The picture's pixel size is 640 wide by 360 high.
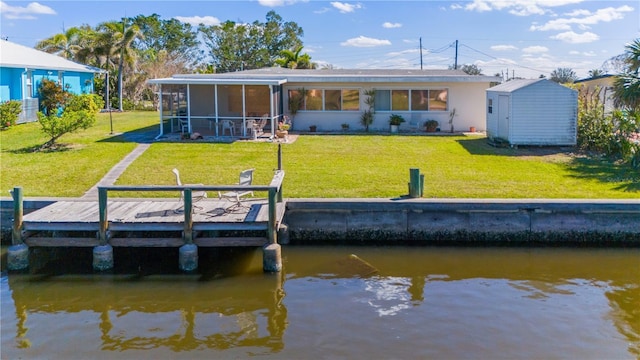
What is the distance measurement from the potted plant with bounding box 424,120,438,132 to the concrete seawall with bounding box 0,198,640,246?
13.3m

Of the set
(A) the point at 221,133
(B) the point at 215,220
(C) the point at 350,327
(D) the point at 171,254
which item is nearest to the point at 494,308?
(C) the point at 350,327

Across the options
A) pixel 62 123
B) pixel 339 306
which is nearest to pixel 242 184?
pixel 339 306

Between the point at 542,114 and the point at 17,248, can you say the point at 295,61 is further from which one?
the point at 17,248

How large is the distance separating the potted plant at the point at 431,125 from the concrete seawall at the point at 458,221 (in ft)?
43.6

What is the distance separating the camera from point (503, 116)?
21547 millimetres

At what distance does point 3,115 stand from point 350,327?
2084 cm

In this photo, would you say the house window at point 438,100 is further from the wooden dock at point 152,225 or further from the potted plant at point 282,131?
the wooden dock at point 152,225

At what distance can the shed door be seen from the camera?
2114 centimetres

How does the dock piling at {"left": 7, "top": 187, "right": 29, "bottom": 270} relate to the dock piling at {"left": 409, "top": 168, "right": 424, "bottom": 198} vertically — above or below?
below

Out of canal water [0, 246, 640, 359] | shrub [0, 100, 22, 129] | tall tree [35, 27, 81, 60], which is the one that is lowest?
canal water [0, 246, 640, 359]

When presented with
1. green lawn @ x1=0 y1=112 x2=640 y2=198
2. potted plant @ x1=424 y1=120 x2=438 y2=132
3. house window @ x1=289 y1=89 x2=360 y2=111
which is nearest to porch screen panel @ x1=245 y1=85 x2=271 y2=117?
house window @ x1=289 y1=89 x2=360 y2=111

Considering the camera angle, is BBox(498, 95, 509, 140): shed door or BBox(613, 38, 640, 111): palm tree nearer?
BBox(613, 38, 640, 111): palm tree

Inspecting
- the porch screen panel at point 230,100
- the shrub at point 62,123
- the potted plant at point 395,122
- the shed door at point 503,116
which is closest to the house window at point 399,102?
the potted plant at point 395,122

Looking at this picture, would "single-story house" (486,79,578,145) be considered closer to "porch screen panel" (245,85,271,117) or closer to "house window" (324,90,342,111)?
"house window" (324,90,342,111)
